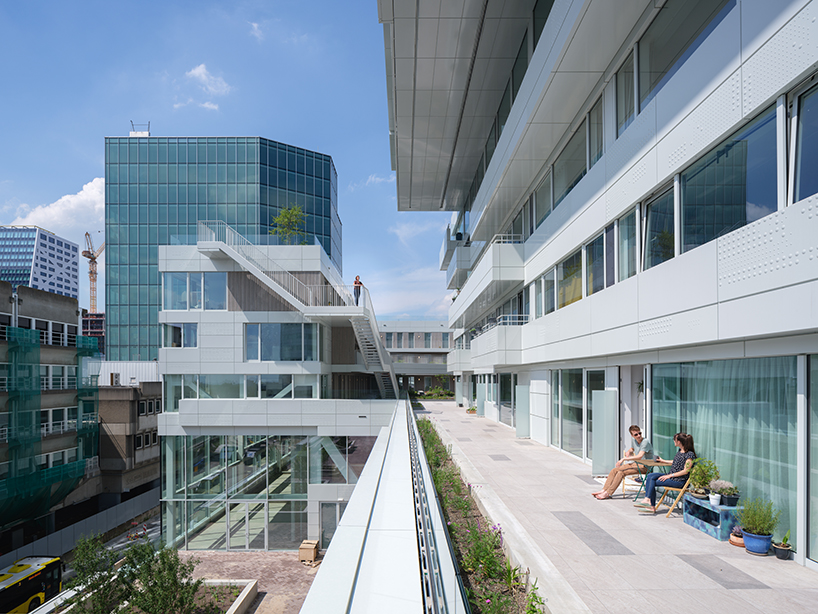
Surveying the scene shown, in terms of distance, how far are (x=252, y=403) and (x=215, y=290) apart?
643 cm

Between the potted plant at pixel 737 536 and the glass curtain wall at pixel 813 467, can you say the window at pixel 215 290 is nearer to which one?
the potted plant at pixel 737 536

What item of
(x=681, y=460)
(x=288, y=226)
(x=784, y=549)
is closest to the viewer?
(x=784, y=549)

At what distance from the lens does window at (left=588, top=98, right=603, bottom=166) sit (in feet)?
45.7

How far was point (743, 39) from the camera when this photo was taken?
7.71m

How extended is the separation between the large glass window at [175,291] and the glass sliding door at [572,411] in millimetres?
20140

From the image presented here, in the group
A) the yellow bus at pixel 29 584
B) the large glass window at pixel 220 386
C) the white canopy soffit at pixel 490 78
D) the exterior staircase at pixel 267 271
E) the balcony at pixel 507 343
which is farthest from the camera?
the large glass window at pixel 220 386

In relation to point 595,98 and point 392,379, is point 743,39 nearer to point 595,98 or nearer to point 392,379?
point 595,98

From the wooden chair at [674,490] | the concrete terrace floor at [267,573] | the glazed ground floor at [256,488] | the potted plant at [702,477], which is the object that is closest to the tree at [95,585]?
the concrete terrace floor at [267,573]

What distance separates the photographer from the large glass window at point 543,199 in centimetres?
1877

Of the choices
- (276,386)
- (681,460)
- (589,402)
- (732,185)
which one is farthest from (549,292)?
(276,386)

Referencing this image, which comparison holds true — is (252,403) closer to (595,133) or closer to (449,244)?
(595,133)

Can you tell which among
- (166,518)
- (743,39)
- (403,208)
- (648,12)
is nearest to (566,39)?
(648,12)

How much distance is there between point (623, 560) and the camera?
7.42m

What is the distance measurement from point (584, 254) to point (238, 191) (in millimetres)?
58521
